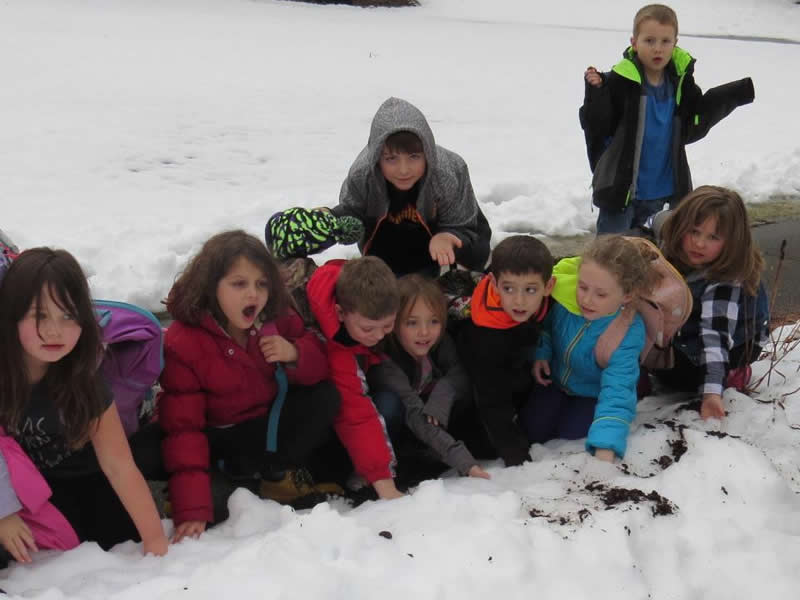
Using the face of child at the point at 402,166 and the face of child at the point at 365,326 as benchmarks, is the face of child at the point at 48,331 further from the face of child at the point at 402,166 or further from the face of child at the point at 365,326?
the face of child at the point at 402,166

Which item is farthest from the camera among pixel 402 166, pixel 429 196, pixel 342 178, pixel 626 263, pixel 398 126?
pixel 342 178

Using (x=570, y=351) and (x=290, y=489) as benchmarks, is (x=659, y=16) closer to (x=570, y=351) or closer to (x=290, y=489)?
(x=570, y=351)

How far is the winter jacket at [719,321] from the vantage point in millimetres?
3348

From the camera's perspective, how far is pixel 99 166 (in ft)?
23.3

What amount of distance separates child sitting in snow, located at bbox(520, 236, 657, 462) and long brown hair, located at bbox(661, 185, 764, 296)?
0.35m

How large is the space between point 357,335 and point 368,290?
0.20 meters

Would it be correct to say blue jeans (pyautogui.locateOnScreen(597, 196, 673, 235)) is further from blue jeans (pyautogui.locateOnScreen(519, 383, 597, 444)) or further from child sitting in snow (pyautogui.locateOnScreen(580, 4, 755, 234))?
blue jeans (pyautogui.locateOnScreen(519, 383, 597, 444))

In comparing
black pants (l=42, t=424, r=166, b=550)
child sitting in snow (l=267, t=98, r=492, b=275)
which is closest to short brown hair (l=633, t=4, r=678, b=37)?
child sitting in snow (l=267, t=98, r=492, b=275)

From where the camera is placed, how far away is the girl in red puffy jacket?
268 centimetres

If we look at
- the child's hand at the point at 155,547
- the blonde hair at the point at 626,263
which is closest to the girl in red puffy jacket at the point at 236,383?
the child's hand at the point at 155,547

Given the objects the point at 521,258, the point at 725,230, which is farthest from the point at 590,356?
the point at 725,230

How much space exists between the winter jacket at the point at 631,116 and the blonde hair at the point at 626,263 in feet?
4.51

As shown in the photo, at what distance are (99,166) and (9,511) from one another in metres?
5.32

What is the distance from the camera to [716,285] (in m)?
3.37
